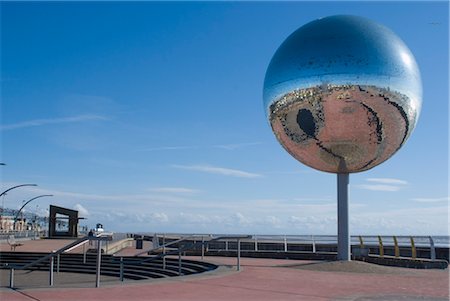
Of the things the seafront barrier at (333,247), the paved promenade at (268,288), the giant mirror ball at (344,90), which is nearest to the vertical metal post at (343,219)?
the giant mirror ball at (344,90)

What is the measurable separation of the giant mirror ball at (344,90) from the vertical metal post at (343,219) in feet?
5.04

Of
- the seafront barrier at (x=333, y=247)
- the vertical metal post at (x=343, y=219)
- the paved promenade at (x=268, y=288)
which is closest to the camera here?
the paved promenade at (x=268, y=288)

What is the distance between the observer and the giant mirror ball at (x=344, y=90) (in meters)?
14.7

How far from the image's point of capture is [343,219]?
17.6 m

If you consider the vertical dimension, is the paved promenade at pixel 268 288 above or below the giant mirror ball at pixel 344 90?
below

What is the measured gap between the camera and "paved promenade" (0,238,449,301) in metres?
10.3

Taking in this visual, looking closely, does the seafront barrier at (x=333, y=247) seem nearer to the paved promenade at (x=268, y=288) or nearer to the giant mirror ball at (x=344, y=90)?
the paved promenade at (x=268, y=288)

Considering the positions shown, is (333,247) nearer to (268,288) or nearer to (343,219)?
(343,219)

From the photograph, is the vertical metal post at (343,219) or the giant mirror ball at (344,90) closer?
the giant mirror ball at (344,90)

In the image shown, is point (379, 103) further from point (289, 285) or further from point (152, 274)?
point (152, 274)

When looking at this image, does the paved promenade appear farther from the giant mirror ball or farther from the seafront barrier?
the seafront barrier

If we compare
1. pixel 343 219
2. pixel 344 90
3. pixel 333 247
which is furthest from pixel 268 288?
pixel 333 247

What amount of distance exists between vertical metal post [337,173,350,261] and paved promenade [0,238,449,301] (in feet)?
5.72

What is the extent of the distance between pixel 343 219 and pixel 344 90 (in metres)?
5.11
